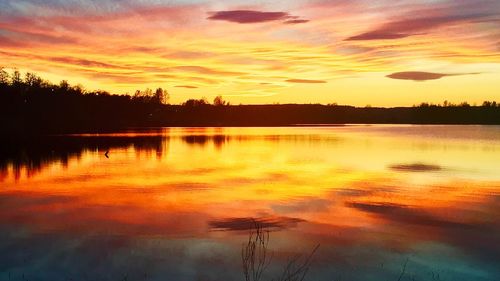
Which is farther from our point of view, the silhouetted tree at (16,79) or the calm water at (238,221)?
the silhouetted tree at (16,79)

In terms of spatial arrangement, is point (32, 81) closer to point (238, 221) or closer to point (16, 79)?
point (16, 79)

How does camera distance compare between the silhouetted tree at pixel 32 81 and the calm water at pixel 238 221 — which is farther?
the silhouetted tree at pixel 32 81

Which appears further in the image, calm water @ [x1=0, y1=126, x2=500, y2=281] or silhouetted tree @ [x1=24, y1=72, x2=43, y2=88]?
silhouetted tree @ [x1=24, y1=72, x2=43, y2=88]

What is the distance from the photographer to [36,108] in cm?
12025

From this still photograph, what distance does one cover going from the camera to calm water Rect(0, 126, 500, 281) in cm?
1431

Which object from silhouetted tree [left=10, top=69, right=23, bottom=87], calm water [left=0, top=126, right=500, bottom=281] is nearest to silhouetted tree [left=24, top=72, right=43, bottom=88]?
silhouetted tree [left=10, top=69, right=23, bottom=87]

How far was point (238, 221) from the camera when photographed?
816 inches

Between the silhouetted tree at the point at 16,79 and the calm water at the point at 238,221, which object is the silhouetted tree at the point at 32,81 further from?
the calm water at the point at 238,221

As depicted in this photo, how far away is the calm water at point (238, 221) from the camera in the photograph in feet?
47.0

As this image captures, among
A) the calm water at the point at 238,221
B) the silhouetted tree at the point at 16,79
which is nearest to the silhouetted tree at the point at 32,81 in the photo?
the silhouetted tree at the point at 16,79

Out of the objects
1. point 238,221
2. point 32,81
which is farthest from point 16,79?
point 238,221

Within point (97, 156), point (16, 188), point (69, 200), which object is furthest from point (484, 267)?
point (97, 156)

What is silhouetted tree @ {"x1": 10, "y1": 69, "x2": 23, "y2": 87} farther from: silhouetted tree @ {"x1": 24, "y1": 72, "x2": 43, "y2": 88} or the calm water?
the calm water

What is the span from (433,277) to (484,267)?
2.18m
